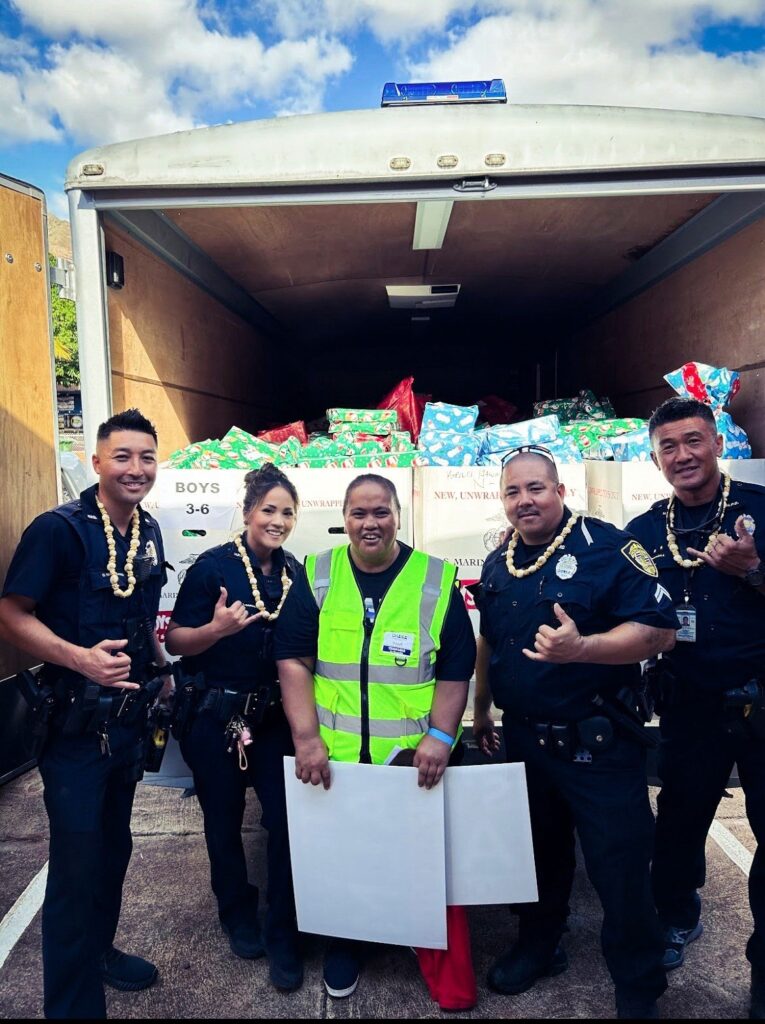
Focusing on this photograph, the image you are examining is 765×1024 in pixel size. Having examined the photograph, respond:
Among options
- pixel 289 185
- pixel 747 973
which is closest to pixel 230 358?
pixel 289 185

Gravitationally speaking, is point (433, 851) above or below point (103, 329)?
below

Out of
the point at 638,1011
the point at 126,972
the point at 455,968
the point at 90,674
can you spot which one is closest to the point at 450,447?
the point at 90,674

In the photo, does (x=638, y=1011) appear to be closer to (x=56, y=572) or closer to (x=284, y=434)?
(x=56, y=572)

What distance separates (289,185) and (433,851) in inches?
93.8

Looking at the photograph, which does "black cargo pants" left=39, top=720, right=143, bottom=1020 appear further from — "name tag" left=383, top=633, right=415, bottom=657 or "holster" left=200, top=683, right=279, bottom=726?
"name tag" left=383, top=633, right=415, bottom=657

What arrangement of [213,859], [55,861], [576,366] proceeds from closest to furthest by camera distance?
[55,861], [213,859], [576,366]

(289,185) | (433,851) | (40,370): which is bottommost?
(433,851)

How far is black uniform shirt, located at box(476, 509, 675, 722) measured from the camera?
1.95 meters

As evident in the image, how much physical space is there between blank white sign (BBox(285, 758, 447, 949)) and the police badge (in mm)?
695

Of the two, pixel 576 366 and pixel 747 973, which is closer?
pixel 747 973

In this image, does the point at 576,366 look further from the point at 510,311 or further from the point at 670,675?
the point at 670,675

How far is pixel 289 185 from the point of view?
8.77 feet

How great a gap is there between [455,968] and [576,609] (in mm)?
1160

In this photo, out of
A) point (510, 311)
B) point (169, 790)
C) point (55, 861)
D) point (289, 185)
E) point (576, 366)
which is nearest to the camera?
point (55, 861)
